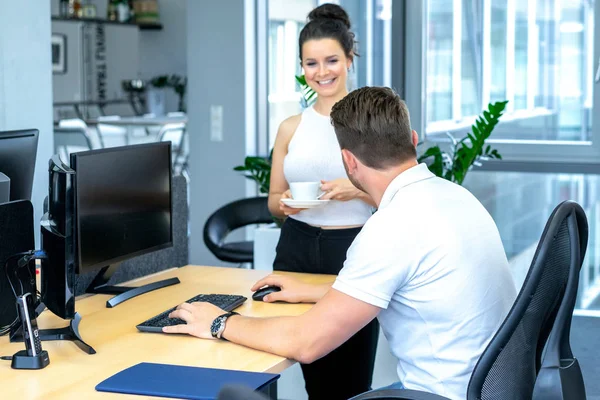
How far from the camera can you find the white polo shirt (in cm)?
173

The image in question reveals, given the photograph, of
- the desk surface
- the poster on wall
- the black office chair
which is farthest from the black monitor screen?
the poster on wall

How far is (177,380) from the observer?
1.67 metres

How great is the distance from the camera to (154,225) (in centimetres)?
253

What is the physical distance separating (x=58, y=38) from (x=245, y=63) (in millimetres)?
6728

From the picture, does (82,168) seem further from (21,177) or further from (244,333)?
(244,333)

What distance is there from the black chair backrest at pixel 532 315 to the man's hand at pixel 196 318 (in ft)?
2.09

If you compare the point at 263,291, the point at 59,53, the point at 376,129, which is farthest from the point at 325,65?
the point at 59,53

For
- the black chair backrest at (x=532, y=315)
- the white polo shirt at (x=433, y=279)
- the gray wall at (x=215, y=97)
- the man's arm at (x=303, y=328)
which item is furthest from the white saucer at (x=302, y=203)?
the gray wall at (x=215, y=97)

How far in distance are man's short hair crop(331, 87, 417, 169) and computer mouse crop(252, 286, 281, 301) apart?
2.00ft

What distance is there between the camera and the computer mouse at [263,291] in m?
2.35

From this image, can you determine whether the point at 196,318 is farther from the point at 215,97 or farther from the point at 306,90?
the point at 215,97

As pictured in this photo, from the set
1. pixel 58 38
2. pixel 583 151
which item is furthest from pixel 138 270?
pixel 58 38

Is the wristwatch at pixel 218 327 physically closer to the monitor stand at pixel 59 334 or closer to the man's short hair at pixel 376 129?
the monitor stand at pixel 59 334

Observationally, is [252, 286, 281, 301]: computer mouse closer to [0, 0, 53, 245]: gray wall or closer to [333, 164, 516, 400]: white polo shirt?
[333, 164, 516, 400]: white polo shirt
